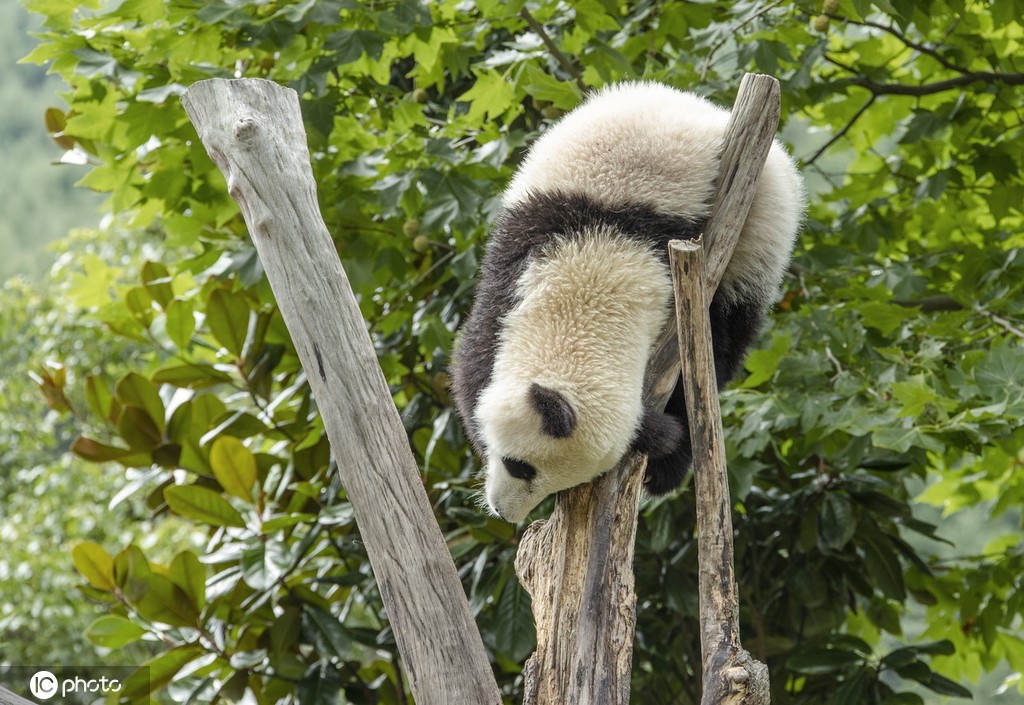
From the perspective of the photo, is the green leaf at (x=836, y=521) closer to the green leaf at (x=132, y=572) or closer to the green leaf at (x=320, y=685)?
the green leaf at (x=320, y=685)

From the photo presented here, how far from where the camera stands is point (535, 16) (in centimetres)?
318

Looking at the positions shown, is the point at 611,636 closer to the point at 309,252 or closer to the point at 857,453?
the point at 309,252

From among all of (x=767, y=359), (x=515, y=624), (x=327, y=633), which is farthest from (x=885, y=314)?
(x=327, y=633)

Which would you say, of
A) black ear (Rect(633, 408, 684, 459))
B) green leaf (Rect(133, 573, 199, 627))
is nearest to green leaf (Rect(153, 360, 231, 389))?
green leaf (Rect(133, 573, 199, 627))

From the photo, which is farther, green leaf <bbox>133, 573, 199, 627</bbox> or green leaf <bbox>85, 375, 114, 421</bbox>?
green leaf <bbox>85, 375, 114, 421</bbox>

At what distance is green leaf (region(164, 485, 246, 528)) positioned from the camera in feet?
10.8

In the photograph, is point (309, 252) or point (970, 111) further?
point (970, 111)

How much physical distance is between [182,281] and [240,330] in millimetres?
761

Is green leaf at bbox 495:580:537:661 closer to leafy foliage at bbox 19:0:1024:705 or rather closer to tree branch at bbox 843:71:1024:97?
leafy foliage at bbox 19:0:1024:705

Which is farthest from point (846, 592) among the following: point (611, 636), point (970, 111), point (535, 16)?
point (535, 16)

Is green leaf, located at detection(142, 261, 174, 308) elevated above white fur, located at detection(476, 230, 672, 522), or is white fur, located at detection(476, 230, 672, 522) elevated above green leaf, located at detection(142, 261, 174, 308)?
green leaf, located at detection(142, 261, 174, 308)

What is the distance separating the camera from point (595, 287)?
2131 mm

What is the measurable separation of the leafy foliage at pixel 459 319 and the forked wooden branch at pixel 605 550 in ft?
2.08

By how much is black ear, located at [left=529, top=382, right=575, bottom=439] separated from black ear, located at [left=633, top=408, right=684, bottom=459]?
211mm
